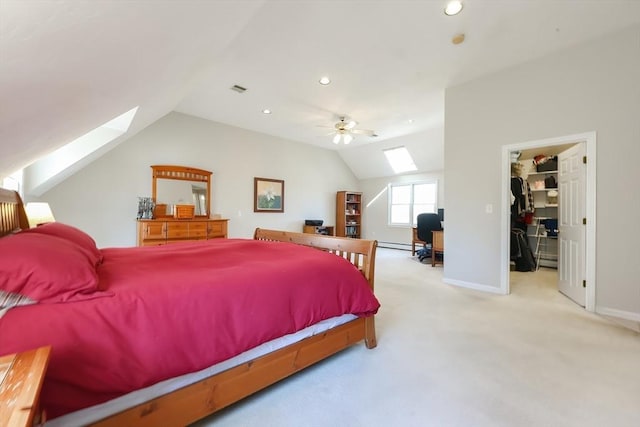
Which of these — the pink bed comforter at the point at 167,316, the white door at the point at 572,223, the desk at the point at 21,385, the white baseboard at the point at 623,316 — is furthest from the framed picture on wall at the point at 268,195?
the white baseboard at the point at 623,316

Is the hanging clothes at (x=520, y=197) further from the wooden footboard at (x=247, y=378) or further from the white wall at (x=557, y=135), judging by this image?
the wooden footboard at (x=247, y=378)

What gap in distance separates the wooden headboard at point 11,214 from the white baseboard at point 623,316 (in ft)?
17.3

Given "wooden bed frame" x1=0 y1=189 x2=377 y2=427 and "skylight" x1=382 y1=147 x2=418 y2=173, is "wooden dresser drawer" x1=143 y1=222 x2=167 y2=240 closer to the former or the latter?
"wooden bed frame" x1=0 y1=189 x2=377 y2=427

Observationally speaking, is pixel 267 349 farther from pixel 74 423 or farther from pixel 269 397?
pixel 74 423

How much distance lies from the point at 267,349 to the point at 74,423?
821 millimetres

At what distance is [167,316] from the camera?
3.82 ft

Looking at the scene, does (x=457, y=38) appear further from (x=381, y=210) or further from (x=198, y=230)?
(x=381, y=210)

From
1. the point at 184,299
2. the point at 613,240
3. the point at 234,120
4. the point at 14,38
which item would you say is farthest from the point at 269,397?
the point at 234,120

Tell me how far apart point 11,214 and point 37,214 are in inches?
30.7

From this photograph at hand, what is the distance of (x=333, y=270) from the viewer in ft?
6.12

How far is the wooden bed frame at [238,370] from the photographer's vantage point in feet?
3.85

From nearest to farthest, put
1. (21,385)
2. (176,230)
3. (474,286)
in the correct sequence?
(21,385) < (474,286) < (176,230)

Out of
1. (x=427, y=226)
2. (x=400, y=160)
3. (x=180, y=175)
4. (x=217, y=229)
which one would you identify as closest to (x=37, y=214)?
(x=180, y=175)

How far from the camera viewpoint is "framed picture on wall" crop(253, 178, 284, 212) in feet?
19.7
